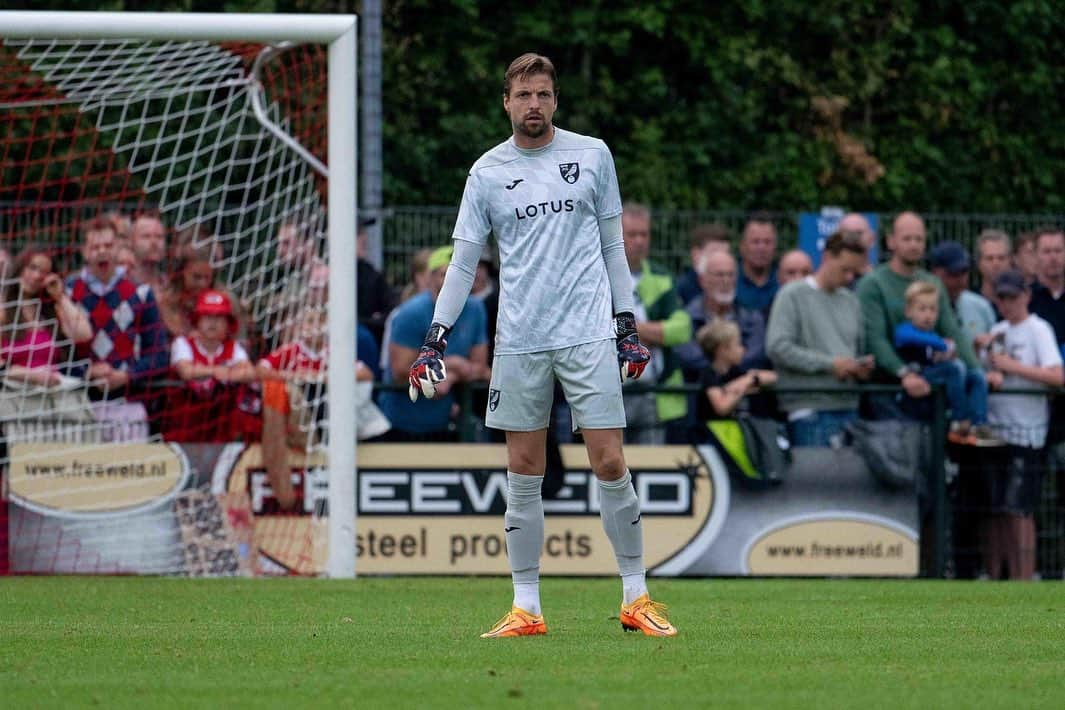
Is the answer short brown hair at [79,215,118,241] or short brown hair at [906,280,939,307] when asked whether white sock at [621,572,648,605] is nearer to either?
short brown hair at [906,280,939,307]

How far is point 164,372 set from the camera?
42.9 ft

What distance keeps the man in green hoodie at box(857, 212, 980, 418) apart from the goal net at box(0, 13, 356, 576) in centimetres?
380

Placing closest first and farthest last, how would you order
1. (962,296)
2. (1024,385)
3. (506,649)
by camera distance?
(506,649)
(1024,385)
(962,296)

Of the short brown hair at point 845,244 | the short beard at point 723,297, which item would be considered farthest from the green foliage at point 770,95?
the short brown hair at point 845,244

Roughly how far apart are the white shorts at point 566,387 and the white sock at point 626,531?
0.30 m

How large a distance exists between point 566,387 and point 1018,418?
6.19m

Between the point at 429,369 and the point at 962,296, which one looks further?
the point at 962,296

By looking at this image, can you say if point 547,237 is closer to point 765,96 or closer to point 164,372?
point 164,372

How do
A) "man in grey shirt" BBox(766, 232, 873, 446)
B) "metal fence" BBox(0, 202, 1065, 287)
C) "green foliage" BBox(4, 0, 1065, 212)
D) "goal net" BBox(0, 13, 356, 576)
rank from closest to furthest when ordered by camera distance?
"goal net" BBox(0, 13, 356, 576)
"man in grey shirt" BBox(766, 232, 873, 446)
"metal fence" BBox(0, 202, 1065, 287)
"green foliage" BBox(4, 0, 1065, 212)

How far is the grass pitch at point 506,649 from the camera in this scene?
6512 mm

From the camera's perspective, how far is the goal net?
1255cm

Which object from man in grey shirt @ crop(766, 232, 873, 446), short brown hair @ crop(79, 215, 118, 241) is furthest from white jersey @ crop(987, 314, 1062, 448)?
short brown hair @ crop(79, 215, 118, 241)

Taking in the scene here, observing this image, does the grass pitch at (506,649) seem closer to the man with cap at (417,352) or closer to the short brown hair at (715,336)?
the man with cap at (417,352)

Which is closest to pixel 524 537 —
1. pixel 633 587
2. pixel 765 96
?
pixel 633 587
